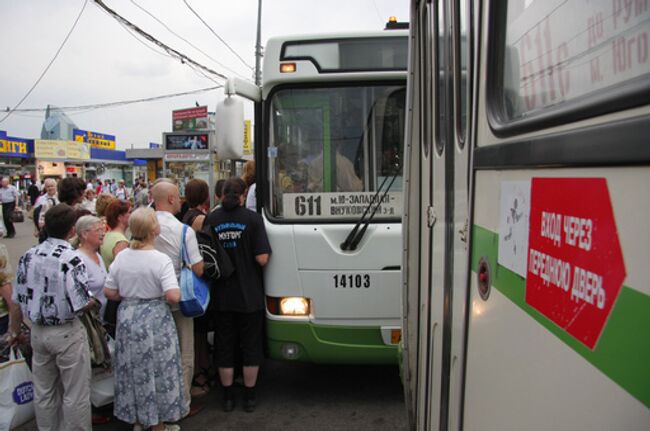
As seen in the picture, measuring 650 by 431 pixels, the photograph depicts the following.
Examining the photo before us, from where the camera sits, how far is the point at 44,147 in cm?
4000

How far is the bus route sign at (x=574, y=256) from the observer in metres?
0.96

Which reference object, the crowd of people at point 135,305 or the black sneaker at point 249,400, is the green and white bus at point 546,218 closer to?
the crowd of people at point 135,305

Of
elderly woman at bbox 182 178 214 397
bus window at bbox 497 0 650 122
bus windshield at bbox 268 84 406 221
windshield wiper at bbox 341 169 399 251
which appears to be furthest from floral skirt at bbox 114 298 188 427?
bus window at bbox 497 0 650 122

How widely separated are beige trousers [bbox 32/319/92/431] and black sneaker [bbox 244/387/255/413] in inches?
49.1

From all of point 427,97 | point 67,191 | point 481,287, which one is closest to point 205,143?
point 67,191

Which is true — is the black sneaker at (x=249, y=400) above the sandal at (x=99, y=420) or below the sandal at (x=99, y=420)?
above

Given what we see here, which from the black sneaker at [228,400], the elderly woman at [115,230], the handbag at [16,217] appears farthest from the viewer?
the handbag at [16,217]

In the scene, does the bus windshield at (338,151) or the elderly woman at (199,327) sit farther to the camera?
the elderly woman at (199,327)

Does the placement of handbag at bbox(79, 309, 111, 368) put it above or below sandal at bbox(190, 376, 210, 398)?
above

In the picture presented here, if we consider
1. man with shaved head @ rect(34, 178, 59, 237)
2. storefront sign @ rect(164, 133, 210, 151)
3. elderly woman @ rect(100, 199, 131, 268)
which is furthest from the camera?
storefront sign @ rect(164, 133, 210, 151)

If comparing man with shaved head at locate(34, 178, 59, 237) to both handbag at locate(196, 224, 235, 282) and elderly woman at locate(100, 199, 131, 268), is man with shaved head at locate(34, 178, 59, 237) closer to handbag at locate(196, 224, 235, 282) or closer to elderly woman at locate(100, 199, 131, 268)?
elderly woman at locate(100, 199, 131, 268)

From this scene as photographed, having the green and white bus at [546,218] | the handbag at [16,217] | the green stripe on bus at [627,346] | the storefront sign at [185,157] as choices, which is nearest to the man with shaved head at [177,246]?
Result: the green and white bus at [546,218]

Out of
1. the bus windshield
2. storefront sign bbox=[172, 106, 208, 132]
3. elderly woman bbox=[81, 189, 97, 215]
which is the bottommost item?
elderly woman bbox=[81, 189, 97, 215]

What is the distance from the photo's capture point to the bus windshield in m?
4.18
